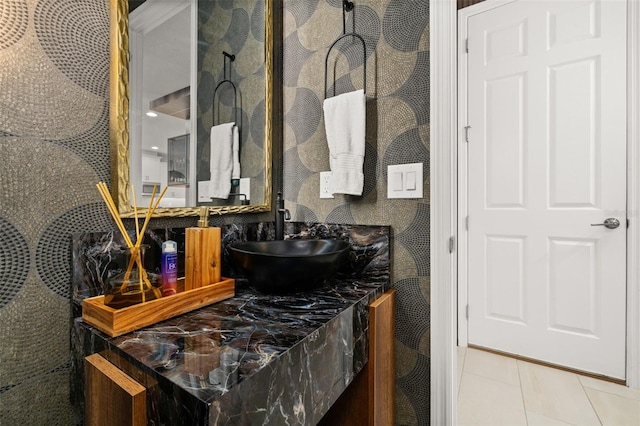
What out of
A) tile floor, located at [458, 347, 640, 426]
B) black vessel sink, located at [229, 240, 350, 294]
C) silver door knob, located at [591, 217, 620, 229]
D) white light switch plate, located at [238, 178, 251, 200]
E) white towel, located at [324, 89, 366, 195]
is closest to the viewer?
black vessel sink, located at [229, 240, 350, 294]

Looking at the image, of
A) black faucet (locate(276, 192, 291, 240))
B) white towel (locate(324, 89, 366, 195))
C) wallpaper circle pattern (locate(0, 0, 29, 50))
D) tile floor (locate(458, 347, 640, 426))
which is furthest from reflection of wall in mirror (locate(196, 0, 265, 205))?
tile floor (locate(458, 347, 640, 426))

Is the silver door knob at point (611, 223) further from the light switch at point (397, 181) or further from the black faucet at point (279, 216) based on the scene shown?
the black faucet at point (279, 216)

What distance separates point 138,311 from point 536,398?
83.0 inches

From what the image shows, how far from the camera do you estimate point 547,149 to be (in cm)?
204

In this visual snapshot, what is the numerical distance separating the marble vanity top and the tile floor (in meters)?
1.18

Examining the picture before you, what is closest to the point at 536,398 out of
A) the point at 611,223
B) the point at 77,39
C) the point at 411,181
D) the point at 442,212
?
the point at 611,223

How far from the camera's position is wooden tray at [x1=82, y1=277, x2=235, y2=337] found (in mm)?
626

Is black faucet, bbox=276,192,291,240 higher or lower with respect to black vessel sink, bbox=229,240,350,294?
higher

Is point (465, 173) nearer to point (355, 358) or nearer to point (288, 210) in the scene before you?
point (288, 210)

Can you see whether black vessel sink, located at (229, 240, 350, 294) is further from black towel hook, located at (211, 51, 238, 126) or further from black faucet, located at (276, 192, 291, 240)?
black towel hook, located at (211, 51, 238, 126)

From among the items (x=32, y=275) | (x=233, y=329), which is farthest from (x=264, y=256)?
(x=32, y=275)

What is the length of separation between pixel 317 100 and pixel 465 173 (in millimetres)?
1513

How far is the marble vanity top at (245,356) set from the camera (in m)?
0.47

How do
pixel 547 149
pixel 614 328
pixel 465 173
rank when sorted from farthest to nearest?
pixel 465 173 < pixel 547 149 < pixel 614 328
